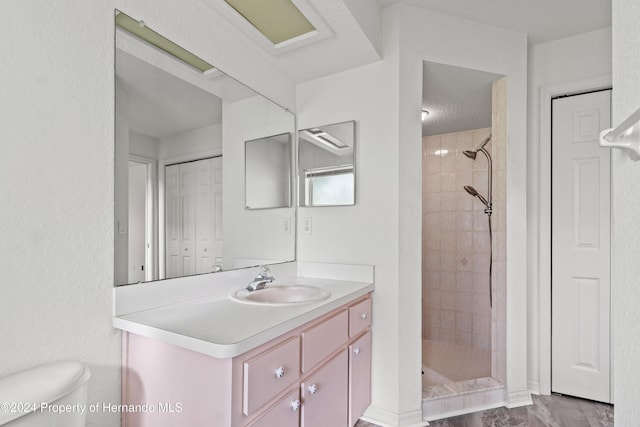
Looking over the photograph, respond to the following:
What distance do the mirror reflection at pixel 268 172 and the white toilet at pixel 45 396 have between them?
1097mm

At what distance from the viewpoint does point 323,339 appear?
4.26ft

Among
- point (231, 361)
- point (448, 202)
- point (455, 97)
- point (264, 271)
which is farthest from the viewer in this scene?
point (448, 202)

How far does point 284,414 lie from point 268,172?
4.34ft

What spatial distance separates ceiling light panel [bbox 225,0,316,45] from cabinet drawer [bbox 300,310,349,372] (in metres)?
1.43

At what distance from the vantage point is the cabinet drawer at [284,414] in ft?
3.24

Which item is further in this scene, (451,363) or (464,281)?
(464,281)

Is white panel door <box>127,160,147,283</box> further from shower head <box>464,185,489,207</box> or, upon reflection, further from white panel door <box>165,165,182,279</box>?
shower head <box>464,185,489,207</box>

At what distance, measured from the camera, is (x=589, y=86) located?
2020 millimetres

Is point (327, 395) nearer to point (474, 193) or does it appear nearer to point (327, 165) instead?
point (327, 165)

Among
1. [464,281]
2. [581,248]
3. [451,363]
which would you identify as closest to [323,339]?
[451,363]

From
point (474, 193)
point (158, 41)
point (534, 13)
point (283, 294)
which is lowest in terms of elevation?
point (283, 294)

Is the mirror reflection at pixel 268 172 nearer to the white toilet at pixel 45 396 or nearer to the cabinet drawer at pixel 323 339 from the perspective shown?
the cabinet drawer at pixel 323 339

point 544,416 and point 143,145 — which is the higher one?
point 143,145

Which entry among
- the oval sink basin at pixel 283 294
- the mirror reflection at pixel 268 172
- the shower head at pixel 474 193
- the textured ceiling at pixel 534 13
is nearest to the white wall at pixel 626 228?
the oval sink basin at pixel 283 294
